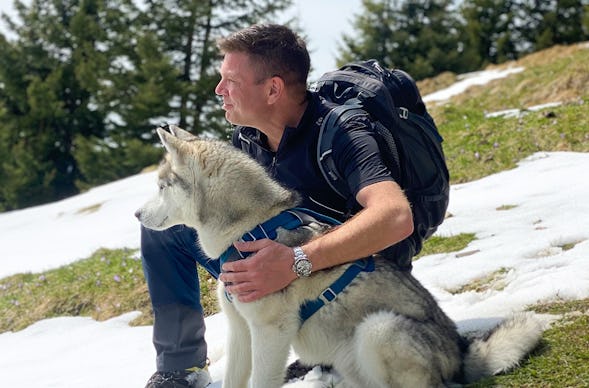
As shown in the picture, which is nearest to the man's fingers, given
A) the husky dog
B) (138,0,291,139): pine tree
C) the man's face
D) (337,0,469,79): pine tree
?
the husky dog

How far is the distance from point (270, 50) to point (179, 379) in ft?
8.57

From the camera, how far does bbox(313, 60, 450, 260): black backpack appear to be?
4449mm

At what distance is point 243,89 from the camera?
15.6 feet

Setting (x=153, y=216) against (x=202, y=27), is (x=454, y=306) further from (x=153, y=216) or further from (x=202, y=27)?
(x=202, y=27)

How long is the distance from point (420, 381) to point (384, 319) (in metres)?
0.40

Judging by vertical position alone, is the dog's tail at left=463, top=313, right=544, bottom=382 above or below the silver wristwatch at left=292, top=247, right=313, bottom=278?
below

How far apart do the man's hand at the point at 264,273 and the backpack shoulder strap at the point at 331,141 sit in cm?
62

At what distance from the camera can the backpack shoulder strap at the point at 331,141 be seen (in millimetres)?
4328

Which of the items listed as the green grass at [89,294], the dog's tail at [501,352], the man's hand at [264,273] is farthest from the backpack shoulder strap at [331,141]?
the green grass at [89,294]

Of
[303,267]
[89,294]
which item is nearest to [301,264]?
[303,267]

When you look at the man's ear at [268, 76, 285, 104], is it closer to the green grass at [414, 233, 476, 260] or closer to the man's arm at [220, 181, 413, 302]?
the man's arm at [220, 181, 413, 302]

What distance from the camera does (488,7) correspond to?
45.9m

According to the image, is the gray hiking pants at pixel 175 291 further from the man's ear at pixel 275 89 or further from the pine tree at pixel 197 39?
the pine tree at pixel 197 39

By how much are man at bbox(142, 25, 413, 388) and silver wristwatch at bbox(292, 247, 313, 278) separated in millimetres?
13
